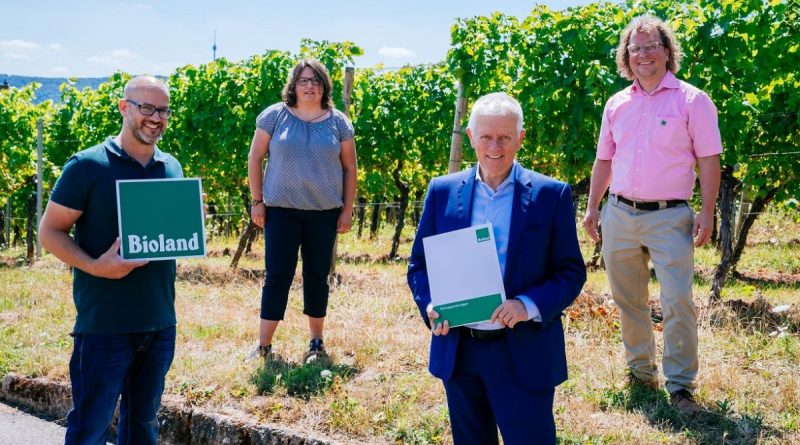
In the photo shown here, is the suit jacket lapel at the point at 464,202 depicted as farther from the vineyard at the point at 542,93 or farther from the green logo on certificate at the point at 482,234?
the vineyard at the point at 542,93

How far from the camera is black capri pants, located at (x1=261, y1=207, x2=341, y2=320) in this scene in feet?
15.7

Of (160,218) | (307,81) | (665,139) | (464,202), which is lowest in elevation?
(160,218)

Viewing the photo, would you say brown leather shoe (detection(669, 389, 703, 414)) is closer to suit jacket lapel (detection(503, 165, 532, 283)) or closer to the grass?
the grass

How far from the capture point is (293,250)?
483 centimetres

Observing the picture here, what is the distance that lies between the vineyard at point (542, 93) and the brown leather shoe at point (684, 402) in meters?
3.23

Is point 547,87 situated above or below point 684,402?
above

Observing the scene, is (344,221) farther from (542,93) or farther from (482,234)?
(542,93)

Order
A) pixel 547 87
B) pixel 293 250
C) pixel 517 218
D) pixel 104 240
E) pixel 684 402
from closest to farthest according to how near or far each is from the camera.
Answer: pixel 517 218 < pixel 104 240 < pixel 684 402 < pixel 293 250 < pixel 547 87

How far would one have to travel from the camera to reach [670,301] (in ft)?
13.1

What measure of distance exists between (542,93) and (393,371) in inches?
146

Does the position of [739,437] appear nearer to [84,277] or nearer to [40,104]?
[84,277]

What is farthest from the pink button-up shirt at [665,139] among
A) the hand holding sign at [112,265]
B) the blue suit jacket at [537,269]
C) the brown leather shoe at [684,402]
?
the hand holding sign at [112,265]

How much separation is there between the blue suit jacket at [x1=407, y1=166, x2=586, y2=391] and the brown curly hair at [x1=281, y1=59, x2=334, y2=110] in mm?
2439

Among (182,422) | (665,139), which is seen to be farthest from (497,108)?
(182,422)
